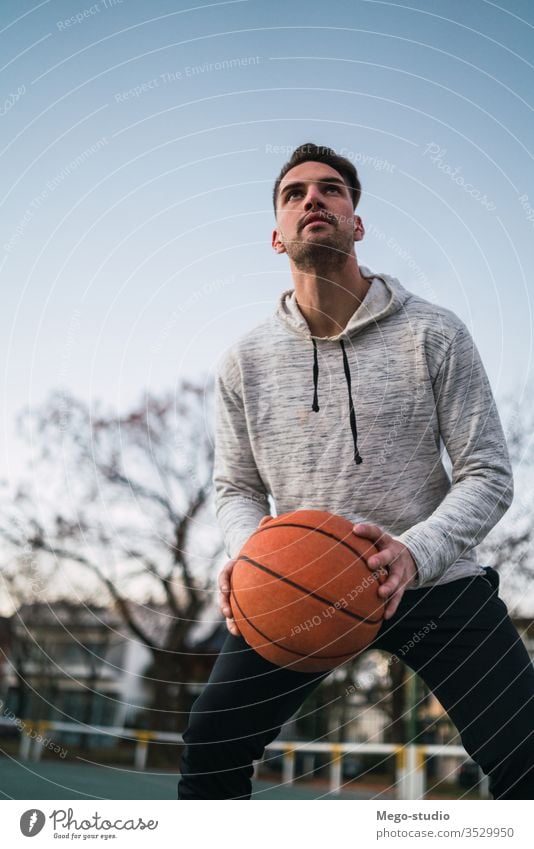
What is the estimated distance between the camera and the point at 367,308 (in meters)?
3.89

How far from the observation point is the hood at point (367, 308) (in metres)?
3.85

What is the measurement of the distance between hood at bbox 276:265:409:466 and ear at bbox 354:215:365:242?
0.19m

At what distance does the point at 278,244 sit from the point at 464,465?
57.3 inches

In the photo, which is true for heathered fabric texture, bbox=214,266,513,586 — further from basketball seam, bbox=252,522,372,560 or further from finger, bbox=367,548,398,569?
basketball seam, bbox=252,522,372,560

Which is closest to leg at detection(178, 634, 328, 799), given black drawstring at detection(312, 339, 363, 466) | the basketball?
the basketball

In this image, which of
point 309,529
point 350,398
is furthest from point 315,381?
point 309,529

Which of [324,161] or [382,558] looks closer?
[382,558]

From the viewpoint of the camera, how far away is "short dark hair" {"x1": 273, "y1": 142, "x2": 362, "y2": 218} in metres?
4.21

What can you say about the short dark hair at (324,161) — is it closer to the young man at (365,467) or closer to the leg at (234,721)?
the young man at (365,467)

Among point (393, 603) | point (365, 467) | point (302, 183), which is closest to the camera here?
point (393, 603)

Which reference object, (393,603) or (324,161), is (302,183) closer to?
(324,161)

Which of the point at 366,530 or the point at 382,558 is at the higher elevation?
the point at 366,530

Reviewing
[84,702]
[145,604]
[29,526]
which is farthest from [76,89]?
[84,702]

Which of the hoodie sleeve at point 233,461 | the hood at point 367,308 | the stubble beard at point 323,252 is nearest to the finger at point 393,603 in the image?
the hoodie sleeve at point 233,461
